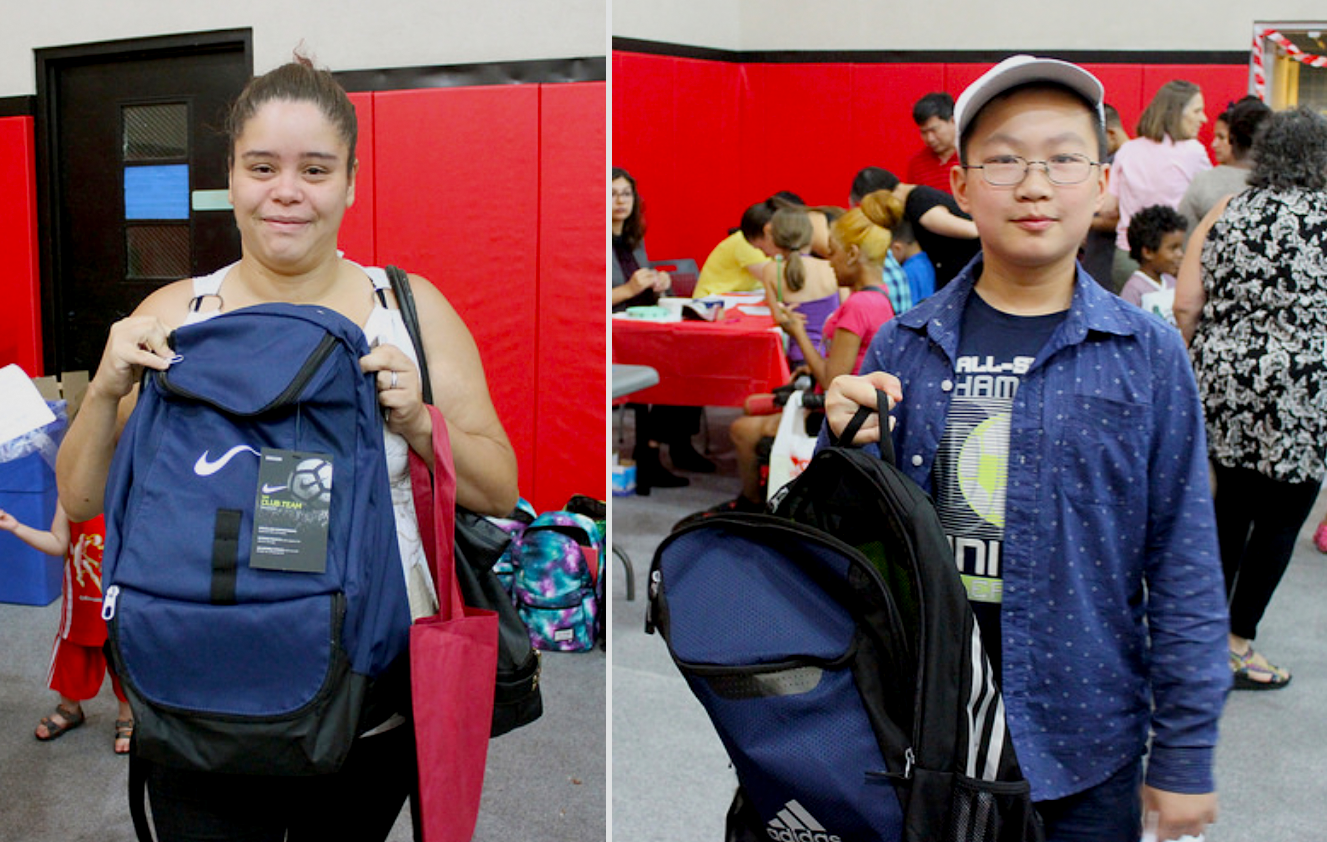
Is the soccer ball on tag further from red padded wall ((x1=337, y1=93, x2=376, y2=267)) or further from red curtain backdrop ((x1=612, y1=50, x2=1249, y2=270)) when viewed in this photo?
red curtain backdrop ((x1=612, y1=50, x2=1249, y2=270))

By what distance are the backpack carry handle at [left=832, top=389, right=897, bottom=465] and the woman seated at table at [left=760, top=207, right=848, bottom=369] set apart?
3619mm

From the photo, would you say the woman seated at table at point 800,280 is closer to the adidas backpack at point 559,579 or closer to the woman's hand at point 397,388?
the adidas backpack at point 559,579

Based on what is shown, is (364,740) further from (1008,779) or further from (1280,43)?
(1280,43)

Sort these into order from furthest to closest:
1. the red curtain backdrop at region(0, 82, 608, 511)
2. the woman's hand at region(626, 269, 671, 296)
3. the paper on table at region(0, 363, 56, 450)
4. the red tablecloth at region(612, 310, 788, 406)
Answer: the woman's hand at region(626, 269, 671, 296)
the red tablecloth at region(612, 310, 788, 406)
the red curtain backdrop at region(0, 82, 608, 511)
the paper on table at region(0, 363, 56, 450)

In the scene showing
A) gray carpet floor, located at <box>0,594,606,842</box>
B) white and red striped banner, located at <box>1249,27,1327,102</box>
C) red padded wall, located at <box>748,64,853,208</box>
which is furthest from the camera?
red padded wall, located at <box>748,64,853,208</box>

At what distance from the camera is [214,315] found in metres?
1.28

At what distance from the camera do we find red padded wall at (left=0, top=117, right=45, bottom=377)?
231 cm

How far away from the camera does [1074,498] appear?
128cm

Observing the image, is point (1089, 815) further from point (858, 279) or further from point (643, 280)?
point (643, 280)

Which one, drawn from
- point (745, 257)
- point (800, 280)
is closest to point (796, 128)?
point (745, 257)

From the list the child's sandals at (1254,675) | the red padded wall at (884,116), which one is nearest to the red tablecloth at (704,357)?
the child's sandals at (1254,675)

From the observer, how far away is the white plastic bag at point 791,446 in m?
3.83

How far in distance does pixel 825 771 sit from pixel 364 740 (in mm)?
531

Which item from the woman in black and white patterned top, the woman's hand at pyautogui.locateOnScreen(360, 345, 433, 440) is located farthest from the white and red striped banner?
the woman's hand at pyautogui.locateOnScreen(360, 345, 433, 440)
